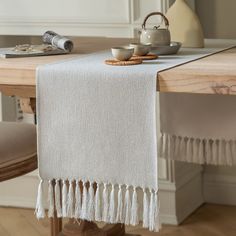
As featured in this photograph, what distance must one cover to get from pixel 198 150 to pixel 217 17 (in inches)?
44.2

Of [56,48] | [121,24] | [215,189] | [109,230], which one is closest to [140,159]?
[56,48]

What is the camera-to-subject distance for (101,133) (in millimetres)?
2137

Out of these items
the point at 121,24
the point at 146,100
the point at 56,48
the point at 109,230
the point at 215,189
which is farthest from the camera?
the point at 215,189

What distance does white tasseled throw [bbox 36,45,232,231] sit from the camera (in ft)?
6.79

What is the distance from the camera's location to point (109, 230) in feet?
10.3

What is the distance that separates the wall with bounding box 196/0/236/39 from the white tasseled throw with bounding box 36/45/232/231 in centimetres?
140

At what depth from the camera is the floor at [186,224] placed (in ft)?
11.3

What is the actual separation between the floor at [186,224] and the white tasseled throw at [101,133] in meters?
1.28

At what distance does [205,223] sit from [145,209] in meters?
1.47

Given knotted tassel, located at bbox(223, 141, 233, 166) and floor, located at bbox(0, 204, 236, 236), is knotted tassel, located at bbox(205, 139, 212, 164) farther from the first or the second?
floor, located at bbox(0, 204, 236, 236)

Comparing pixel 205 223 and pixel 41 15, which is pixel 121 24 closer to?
pixel 41 15

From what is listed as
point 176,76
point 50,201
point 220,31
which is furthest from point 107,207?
point 220,31

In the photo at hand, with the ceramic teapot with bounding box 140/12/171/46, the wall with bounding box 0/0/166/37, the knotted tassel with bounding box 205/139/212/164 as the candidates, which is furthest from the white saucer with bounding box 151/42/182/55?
the wall with bounding box 0/0/166/37

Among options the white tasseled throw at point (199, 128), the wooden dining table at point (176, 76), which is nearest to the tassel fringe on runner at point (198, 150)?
the white tasseled throw at point (199, 128)
